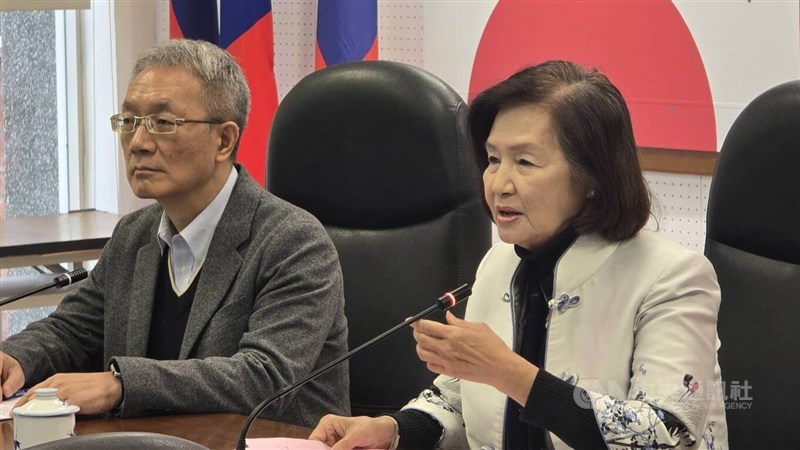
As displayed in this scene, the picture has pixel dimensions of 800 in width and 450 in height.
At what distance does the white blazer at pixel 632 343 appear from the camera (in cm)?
155

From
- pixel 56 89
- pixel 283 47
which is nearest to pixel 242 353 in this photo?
pixel 283 47

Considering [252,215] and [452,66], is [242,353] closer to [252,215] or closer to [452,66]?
[252,215]

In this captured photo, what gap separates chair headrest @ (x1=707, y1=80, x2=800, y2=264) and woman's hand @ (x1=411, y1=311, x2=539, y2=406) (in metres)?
0.59

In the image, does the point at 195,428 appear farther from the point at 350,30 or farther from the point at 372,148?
the point at 350,30

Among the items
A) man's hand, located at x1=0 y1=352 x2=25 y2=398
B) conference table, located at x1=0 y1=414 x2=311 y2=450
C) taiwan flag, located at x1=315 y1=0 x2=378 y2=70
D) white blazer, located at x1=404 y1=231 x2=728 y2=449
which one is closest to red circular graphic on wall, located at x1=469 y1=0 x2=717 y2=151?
taiwan flag, located at x1=315 y1=0 x2=378 y2=70

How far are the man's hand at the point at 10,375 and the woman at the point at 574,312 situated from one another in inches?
26.9

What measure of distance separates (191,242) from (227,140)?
229mm

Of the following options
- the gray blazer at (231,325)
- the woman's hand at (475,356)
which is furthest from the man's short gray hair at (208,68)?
the woman's hand at (475,356)

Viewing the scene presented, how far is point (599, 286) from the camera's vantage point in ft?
5.55

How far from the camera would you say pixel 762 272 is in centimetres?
190

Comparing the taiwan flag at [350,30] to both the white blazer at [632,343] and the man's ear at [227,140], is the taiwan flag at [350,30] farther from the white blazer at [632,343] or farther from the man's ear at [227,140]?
the white blazer at [632,343]

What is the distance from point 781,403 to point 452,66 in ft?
5.53

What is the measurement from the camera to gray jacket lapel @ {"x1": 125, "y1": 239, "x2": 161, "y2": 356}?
2230 millimetres

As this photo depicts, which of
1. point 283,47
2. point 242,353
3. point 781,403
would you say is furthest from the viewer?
point 283,47
